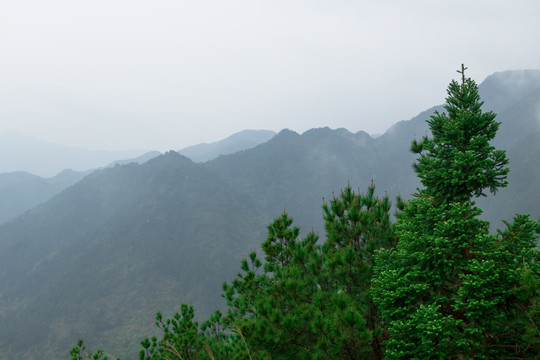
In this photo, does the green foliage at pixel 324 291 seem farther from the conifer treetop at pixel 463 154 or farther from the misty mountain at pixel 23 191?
the misty mountain at pixel 23 191

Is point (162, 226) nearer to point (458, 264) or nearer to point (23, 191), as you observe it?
point (458, 264)

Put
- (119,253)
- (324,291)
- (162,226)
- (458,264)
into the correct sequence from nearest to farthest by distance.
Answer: (458,264), (324,291), (119,253), (162,226)

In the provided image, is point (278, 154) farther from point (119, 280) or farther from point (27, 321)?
point (27, 321)

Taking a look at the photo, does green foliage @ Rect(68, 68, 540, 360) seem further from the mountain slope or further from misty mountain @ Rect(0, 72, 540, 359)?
the mountain slope

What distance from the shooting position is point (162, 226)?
82625mm

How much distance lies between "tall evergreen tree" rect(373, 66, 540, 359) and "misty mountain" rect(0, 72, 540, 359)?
56.7 meters

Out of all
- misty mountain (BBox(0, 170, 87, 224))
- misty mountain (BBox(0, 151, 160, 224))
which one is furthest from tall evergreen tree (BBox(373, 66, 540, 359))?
misty mountain (BBox(0, 170, 87, 224))

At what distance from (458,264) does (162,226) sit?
84125 mm

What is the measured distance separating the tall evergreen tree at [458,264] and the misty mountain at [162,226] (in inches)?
2231

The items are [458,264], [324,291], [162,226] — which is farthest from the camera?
[162,226]

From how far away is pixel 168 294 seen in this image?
6569cm

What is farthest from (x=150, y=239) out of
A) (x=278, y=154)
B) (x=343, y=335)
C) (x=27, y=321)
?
(x=343, y=335)

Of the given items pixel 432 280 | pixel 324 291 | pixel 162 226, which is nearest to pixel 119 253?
pixel 162 226

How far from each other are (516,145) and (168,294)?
98.9 m
